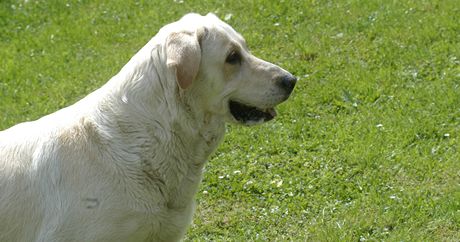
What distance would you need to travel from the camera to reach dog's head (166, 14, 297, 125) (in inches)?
216

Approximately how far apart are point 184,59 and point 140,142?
23.6 inches

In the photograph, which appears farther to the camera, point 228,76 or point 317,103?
point 317,103

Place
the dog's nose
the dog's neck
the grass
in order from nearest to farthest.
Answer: the dog's neck < the dog's nose < the grass

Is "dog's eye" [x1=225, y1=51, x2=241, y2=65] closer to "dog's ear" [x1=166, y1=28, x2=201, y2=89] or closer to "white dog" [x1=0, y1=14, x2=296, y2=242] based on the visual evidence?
"white dog" [x1=0, y1=14, x2=296, y2=242]

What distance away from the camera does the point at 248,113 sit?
18.8 feet

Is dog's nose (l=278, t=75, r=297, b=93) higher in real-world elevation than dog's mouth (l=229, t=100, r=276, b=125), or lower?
higher

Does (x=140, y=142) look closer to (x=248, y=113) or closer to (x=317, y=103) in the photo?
(x=248, y=113)

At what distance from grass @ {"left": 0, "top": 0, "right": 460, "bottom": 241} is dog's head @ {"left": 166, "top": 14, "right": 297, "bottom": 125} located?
178 centimetres

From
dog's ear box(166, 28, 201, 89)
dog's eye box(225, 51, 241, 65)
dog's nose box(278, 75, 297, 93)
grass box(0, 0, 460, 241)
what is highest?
dog's ear box(166, 28, 201, 89)

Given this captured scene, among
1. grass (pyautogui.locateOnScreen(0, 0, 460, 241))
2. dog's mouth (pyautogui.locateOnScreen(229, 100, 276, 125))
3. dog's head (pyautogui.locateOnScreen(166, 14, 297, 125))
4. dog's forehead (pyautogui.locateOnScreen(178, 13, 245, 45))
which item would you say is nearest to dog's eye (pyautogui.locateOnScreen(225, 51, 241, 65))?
dog's head (pyautogui.locateOnScreen(166, 14, 297, 125))

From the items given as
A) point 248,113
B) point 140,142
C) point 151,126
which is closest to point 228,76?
point 248,113

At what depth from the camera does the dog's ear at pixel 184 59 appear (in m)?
5.28

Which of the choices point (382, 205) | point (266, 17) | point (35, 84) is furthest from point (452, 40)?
point (35, 84)

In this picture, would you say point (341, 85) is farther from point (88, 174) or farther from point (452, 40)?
point (88, 174)
